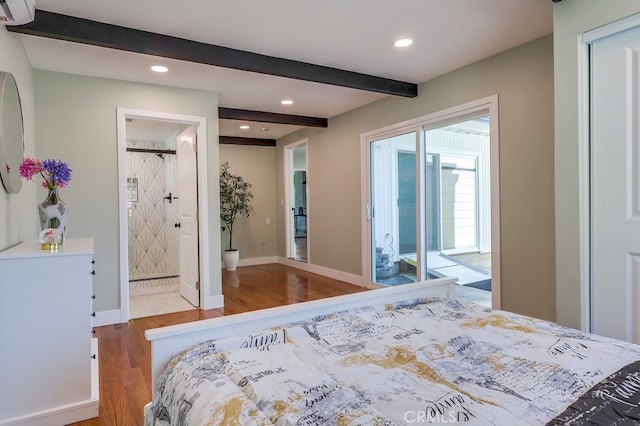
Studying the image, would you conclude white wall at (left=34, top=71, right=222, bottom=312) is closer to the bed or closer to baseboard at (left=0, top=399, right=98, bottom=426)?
baseboard at (left=0, top=399, right=98, bottom=426)

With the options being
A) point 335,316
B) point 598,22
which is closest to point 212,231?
point 335,316

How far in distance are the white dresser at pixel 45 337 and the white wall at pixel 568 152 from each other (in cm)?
278

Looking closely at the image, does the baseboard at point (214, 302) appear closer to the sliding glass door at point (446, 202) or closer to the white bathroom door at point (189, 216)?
the white bathroom door at point (189, 216)

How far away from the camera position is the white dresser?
1.87 metres

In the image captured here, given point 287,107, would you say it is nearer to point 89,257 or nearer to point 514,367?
point 89,257

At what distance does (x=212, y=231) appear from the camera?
4.20 metres

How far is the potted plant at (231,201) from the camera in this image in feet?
21.6

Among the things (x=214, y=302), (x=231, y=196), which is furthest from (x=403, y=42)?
(x=231, y=196)

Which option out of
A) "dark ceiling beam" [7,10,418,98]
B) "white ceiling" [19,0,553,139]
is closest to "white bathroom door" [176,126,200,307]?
"white ceiling" [19,0,553,139]

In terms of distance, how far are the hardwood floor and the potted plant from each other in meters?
0.29

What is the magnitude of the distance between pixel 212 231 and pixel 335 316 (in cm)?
278

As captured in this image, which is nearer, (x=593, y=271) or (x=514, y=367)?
(x=514, y=367)

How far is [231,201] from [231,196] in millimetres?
90

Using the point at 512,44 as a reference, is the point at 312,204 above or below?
below
